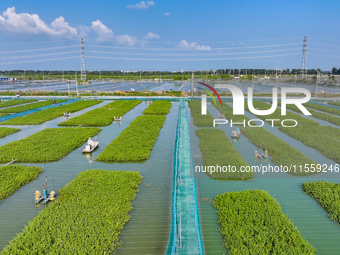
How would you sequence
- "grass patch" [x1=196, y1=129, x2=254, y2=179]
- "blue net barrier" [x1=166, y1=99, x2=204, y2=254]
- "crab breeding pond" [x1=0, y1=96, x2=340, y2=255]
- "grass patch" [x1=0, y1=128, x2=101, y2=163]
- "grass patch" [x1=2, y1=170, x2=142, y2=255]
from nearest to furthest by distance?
"grass patch" [x1=2, y1=170, x2=142, y2=255]
"blue net barrier" [x1=166, y1=99, x2=204, y2=254]
"crab breeding pond" [x1=0, y1=96, x2=340, y2=255]
"grass patch" [x1=196, y1=129, x2=254, y2=179]
"grass patch" [x1=0, y1=128, x2=101, y2=163]

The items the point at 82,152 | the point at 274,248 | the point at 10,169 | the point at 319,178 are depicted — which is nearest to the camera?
the point at 274,248

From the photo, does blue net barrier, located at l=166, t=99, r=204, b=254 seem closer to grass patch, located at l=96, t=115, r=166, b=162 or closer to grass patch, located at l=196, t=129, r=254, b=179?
grass patch, located at l=196, t=129, r=254, b=179

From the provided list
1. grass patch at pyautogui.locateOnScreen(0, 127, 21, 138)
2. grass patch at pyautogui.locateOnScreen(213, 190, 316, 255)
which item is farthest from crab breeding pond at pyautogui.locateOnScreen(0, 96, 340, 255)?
grass patch at pyautogui.locateOnScreen(0, 127, 21, 138)

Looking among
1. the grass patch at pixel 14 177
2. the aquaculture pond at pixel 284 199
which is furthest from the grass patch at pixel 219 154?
the grass patch at pixel 14 177

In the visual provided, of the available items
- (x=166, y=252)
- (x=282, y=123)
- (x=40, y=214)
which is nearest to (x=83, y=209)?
(x=40, y=214)

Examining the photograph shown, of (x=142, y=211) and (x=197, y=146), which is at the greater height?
(x=197, y=146)

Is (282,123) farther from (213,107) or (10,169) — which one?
(10,169)
